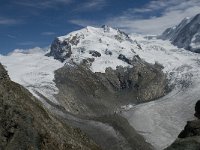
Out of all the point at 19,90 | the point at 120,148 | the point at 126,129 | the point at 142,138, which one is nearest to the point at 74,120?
the point at 126,129

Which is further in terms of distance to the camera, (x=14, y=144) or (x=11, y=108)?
(x=11, y=108)

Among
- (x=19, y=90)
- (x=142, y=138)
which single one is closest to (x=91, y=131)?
(x=142, y=138)

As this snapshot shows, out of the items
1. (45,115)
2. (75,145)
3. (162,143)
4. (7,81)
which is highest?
(7,81)

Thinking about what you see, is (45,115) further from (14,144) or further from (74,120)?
(74,120)

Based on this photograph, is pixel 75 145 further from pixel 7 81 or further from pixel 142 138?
pixel 142 138

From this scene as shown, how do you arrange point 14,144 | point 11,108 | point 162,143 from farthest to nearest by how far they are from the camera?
1. point 162,143
2. point 11,108
3. point 14,144

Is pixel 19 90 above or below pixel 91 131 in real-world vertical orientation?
above

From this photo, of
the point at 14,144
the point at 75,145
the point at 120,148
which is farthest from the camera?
the point at 120,148
